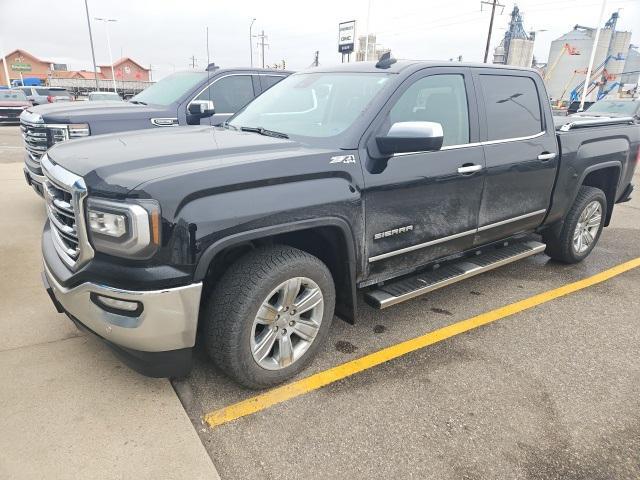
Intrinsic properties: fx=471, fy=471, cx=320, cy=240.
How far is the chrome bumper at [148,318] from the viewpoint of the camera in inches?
85.3

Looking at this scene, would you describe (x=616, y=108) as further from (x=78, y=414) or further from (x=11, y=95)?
(x=11, y=95)

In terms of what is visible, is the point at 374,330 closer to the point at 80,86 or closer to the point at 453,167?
the point at 453,167

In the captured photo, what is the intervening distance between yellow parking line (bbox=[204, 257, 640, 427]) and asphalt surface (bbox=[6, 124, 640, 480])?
5cm

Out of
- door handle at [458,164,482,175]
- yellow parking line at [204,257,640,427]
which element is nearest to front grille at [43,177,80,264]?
yellow parking line at [204,257,640,427]

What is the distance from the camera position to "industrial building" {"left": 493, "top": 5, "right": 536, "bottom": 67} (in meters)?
52.2

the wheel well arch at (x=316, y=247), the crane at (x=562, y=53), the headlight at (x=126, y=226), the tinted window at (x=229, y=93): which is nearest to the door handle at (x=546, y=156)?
the wheel well arch at (x=316, y=247)

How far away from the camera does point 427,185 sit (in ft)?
10.1

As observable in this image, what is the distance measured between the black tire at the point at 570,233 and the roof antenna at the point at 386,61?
2448 mm

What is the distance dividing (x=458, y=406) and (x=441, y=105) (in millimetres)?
2019

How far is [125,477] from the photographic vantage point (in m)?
2.10

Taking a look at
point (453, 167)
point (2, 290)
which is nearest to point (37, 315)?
point (2, 290)

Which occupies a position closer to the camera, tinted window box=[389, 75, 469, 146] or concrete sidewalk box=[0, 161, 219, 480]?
concrete sidewalk box=[0, 161, 219, 480]

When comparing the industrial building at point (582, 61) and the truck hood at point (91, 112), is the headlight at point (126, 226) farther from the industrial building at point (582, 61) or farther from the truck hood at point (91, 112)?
the industrial building at point (582, 61)

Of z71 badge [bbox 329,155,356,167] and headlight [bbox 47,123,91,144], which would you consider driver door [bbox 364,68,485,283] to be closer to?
z71 badge [bbox 329,155,356,167]
